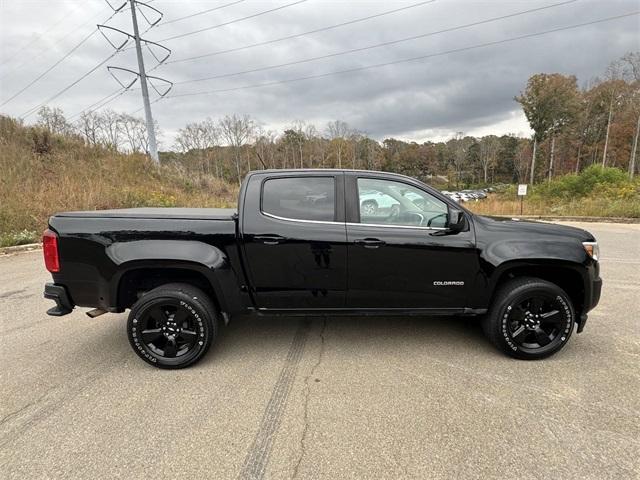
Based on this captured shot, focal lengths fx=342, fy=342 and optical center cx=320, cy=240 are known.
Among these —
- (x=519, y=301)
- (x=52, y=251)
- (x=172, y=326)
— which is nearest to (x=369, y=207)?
(x=519, y=301)

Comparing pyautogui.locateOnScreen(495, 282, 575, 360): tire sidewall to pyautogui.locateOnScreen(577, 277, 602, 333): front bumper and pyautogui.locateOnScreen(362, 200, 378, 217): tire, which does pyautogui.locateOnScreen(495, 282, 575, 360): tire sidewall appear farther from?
pyautogui.locateOnScreen(362, 200, 378, 217): tire

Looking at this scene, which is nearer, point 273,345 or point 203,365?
point 203,365

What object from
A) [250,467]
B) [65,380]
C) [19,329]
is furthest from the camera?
[19,329]

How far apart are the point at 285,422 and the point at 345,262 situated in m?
1.35

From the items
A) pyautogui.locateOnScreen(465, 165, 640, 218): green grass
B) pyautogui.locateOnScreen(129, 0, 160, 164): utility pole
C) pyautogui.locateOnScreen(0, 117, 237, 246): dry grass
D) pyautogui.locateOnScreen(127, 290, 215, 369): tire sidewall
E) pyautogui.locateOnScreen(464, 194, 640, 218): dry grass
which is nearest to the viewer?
pyautogui.locateOnScreen(127, 290, 215, 369): tire sidewall

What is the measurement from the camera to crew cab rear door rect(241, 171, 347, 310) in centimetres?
303

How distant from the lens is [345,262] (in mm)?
3057

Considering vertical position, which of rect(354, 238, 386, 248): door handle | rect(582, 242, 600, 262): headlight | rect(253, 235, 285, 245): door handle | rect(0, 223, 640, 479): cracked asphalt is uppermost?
rect(253, 235, 285, 245): door handle

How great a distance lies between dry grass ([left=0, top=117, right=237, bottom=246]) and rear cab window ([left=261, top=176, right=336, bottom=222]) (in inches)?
359

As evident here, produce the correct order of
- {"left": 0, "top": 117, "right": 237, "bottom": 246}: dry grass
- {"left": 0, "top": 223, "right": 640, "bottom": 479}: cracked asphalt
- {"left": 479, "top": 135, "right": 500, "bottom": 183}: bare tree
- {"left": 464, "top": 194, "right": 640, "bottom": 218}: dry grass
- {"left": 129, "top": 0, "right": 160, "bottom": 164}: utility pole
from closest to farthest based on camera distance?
1. {"left": 0, "top": 223, "right": 640, "bottom": 479}: cracked asphalt
2. {"left": 0, "top": 117, "right": 237, "bottom": 246}: dry grass
3. {"left": 464, "top": 194, "right": 640, "bottom": 218}: dry grass
4. {"left": 129, "top": 0, "right": 160, "bottom": 164}: utility pole
5. {"left": 479, "top": 135, "right": 500, "bottom": 183}: bare tree

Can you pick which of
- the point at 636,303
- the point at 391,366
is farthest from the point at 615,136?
the point at 391,366

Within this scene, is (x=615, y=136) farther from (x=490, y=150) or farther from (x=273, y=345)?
(x=273, y=345)

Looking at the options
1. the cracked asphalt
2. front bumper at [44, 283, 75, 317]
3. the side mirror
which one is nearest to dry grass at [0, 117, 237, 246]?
front bumper at [44, 283, 75, 317]

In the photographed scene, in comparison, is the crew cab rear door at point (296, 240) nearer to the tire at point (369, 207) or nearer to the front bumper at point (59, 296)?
the tire at point (369, 207)
